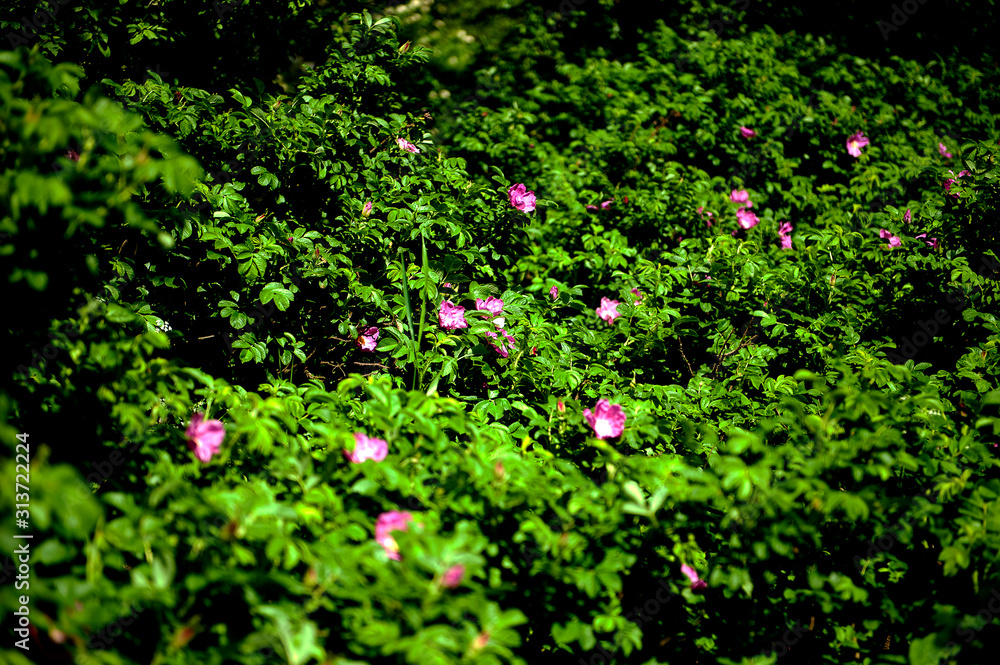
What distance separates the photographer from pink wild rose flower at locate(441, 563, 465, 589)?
3.26 feet

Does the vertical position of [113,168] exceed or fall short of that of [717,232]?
it exceeds it

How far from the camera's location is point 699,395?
6.52ft

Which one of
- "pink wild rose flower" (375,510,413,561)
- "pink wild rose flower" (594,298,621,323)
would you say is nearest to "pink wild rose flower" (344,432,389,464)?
"pink wild rose flower" (375,510,413,561)

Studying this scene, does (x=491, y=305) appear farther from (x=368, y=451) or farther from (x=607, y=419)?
(x=368, y=451)

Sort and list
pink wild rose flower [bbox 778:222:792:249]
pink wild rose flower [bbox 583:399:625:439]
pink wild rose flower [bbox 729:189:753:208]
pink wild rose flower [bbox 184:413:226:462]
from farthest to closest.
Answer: pink wild rose flower [bbox 729:189:753:208], pink wild rose flower [bbox 778:222:792:249], pink wild rose flower [bbox 583:399:625:439], pink wild rose flower [bbox 184:413:226:462]

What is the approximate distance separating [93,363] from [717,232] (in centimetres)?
248

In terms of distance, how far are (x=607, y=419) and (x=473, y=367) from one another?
546 millimetres

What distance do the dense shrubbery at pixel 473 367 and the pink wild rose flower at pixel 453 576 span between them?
1cm

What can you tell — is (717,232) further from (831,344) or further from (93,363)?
(93,363)

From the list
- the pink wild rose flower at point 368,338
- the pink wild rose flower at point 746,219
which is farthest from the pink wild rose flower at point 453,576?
the pink wild rose flower at point 746,219

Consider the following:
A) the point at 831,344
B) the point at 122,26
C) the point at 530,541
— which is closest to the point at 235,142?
Result: the point at 122,26

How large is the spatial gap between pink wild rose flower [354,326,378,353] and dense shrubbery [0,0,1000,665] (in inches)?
0.5

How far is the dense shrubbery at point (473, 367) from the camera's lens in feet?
3.45

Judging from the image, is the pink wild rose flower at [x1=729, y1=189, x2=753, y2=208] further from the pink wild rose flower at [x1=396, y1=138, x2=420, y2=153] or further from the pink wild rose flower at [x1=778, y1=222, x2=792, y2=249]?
the pink wild rose flower at [x1=396, y1=138, x2=420, y2=153]
